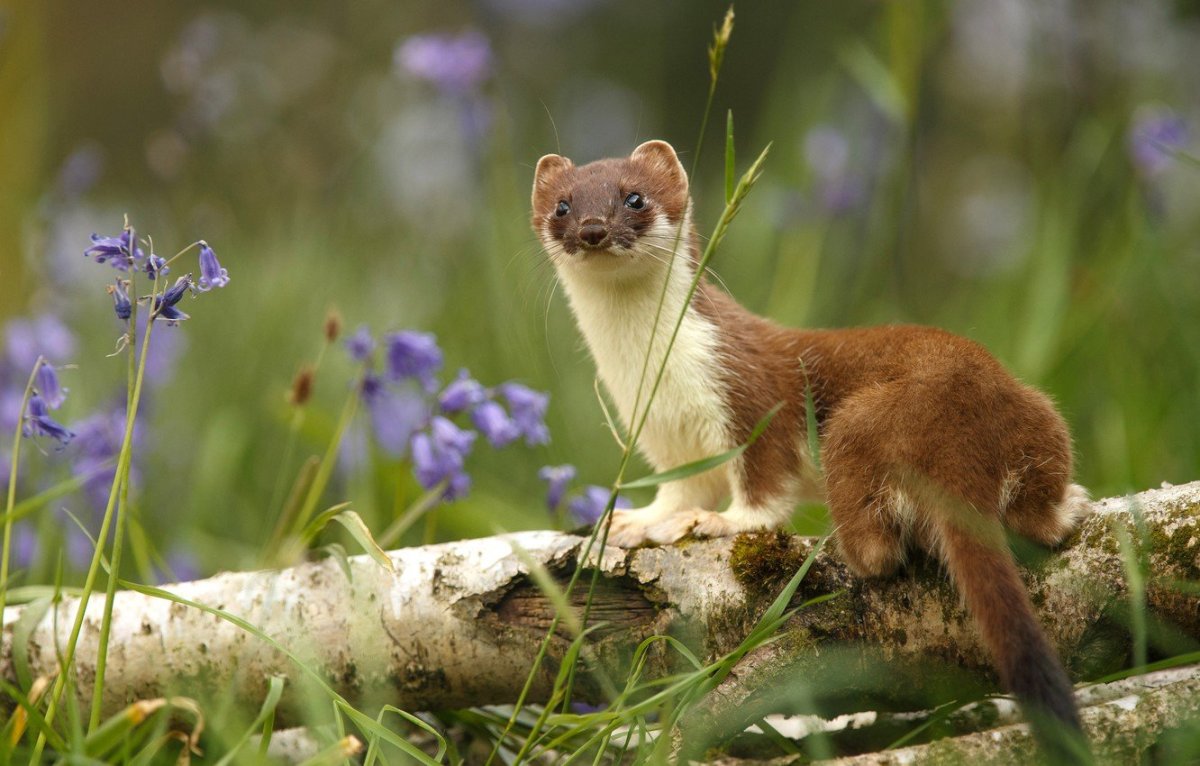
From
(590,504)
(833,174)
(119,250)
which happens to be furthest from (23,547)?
(833,174)

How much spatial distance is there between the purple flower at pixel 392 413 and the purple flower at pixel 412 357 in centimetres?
7

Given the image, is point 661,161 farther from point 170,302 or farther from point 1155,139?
point 1155,139

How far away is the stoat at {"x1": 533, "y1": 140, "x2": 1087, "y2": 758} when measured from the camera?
88.9 inches

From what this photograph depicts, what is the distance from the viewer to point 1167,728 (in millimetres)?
2178

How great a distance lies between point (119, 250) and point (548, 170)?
149cm

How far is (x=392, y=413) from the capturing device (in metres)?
4.16

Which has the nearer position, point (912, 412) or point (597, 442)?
point (912, 412)

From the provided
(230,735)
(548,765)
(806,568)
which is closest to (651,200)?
(806,568)

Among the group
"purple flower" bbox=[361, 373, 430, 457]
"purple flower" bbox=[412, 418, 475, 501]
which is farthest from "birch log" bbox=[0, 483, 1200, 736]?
"purple flower" bbox=[361, 373, 430, 457]

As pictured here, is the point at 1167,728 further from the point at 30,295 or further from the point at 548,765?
the point at 30,295

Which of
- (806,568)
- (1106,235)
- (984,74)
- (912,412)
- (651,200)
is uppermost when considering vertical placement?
(984,74)

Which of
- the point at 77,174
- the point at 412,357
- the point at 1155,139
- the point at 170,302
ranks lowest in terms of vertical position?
the point at 412,357

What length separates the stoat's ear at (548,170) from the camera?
3.44 metres

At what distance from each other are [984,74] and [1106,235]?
15.0 feet
